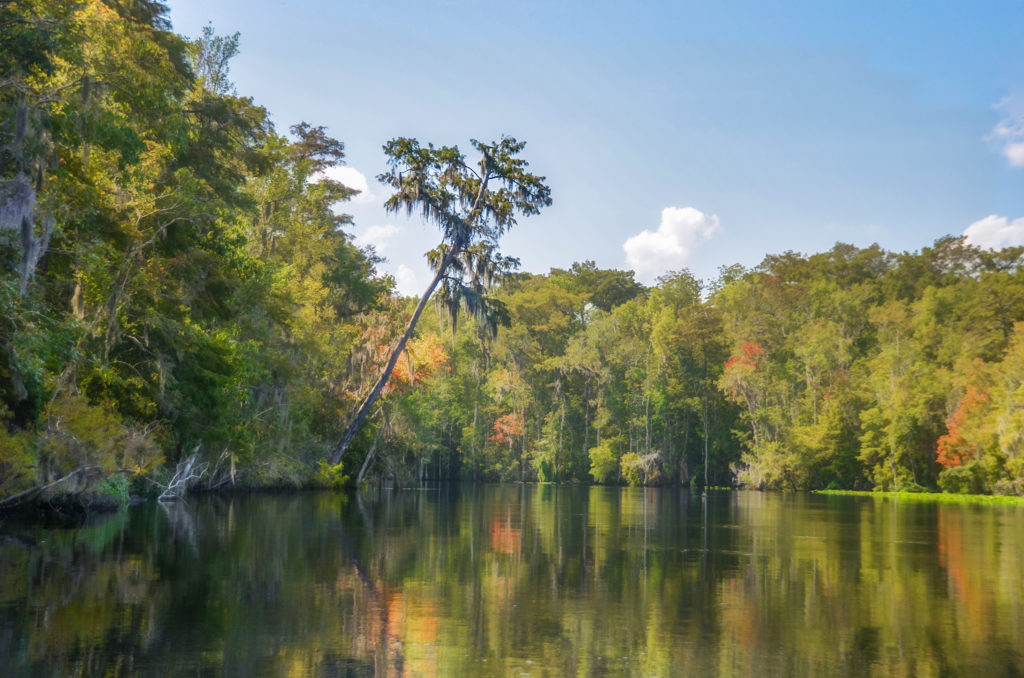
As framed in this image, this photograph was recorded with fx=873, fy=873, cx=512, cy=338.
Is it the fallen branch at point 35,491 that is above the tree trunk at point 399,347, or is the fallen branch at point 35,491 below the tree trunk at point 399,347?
below

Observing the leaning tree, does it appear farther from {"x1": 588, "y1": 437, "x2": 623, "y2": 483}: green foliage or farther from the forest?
{"x1": 588, "y1": 437, "x2": 623, "y2": 483}: green foliage

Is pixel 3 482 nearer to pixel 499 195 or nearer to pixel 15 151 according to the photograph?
pixel 15 151

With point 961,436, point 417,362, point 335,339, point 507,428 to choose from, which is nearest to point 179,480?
point 335,339

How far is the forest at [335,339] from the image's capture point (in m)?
14.6

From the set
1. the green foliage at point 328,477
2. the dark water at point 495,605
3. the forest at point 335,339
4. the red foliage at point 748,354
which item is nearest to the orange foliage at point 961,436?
the forest at point 335,339

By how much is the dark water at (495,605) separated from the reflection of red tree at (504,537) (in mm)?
91

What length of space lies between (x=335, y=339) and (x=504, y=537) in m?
25.1

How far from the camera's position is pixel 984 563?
12.1 meters

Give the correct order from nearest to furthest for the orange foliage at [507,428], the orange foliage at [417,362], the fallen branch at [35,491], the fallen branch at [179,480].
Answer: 1. the fallen branch at [35,491]
2. the fallen branch at [179,480]
3. the orange foliage at [417,362]
4. the orange foliage at [507,428]

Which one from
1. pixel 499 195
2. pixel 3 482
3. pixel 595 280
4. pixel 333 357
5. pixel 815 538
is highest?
pixel 595 280

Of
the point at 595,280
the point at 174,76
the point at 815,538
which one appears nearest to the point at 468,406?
the point at 595,280

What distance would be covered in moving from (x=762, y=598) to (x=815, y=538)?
818 cm

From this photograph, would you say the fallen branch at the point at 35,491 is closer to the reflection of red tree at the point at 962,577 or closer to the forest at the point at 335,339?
the forest at the point at 335,339

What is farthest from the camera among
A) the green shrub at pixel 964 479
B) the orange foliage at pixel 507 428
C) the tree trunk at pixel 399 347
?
the orange foliage at pixel 507 428
